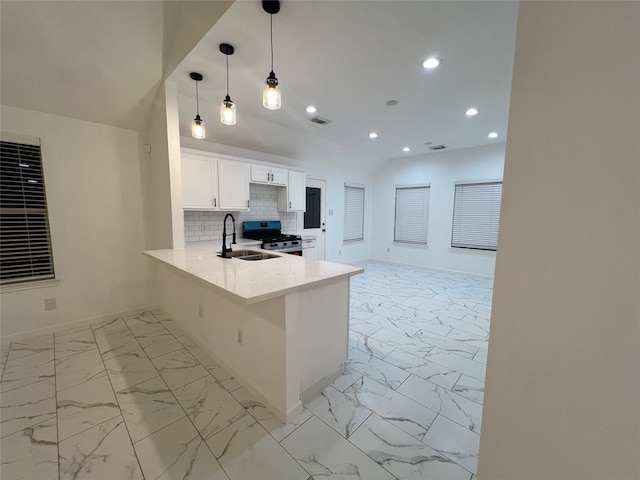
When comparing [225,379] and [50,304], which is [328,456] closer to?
[225,379]

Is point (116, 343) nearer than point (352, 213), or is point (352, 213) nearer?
point (116, 343)

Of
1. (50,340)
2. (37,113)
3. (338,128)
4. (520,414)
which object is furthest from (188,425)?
(338,128)

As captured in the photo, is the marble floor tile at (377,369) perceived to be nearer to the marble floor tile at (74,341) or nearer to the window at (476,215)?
the marble floor tile at (74,341)

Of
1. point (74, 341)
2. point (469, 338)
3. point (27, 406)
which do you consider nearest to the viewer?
point (27, 406)

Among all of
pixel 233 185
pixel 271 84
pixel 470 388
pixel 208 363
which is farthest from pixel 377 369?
pixel 233 185

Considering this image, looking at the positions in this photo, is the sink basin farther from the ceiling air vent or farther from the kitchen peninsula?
the ceiling air vent

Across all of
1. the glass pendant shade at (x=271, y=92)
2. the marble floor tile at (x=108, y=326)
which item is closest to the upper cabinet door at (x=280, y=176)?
the glass pendant shade at (x=271, y=92)

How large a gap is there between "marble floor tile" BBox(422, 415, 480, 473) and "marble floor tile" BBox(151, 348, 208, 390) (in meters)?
1.78

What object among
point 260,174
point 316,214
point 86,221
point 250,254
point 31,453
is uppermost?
point 260,174

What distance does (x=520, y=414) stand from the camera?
69cm

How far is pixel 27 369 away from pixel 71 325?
33.5 inches

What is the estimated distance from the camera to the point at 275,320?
5.27 ft

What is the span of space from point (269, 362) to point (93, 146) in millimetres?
3332

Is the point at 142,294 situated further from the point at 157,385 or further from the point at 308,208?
the point at 308,208
